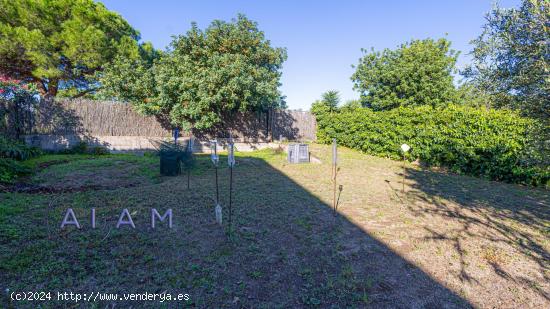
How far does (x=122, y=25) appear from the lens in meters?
15.7

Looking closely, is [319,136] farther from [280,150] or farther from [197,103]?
[197,103]

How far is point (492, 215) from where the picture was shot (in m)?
4.75

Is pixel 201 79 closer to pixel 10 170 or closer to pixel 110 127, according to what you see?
pixel 110 127

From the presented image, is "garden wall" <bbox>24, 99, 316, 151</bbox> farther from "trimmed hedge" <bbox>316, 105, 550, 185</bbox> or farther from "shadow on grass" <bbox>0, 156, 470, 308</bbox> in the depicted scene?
"shadow on grass" <bbox>0, 156, 470, 308</bbox>

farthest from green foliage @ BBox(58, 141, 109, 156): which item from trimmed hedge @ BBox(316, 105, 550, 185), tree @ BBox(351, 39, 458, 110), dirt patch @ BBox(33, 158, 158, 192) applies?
tree @ BBox(351, 39, 458, 110)

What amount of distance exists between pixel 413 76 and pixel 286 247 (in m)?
19.4

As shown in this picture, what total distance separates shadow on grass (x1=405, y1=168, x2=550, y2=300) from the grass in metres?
0.03

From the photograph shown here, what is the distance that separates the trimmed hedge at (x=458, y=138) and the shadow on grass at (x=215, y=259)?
→ 451cm

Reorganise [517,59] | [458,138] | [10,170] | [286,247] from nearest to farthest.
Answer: [286,247] < [517,59] < [10,170] < [458,138]

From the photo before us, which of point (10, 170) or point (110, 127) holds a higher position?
point (110, 127)

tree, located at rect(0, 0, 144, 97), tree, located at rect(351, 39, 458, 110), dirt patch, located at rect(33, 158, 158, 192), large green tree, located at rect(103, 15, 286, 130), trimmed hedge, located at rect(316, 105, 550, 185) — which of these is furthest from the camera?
tree, located at rect(351, 39, 458, 110)

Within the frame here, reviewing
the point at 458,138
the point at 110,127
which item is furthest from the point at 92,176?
the point at 458,138

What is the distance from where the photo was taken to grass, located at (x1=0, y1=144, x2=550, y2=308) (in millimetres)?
2426

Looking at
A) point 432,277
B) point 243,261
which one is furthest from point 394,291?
point 243,261
